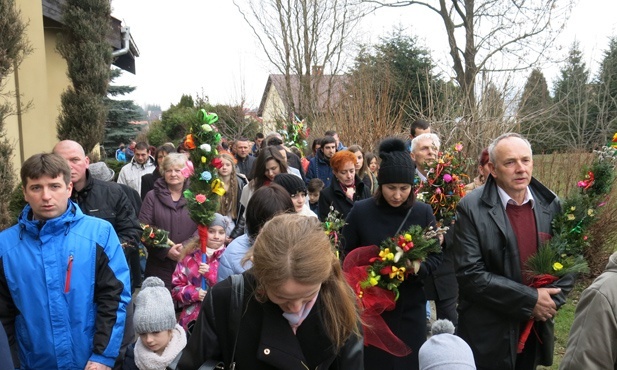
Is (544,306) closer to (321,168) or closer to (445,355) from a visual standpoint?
(445,355)

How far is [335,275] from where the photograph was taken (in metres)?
2.51

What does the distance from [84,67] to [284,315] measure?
10.5 meters

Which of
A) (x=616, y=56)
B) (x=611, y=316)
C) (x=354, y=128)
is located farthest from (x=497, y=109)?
(x=616, y=56)

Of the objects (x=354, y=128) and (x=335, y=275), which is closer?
(x=335, y=275)

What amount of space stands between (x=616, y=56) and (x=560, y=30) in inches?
123

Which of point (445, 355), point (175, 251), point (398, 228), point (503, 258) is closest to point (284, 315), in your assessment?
point (445, 355)

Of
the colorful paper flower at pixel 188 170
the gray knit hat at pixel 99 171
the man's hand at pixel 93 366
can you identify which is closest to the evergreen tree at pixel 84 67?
the gray knit hat at pixel 99 171

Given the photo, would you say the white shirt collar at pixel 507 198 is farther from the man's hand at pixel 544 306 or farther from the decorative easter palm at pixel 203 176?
the decorative easter palm at pixel 203 176

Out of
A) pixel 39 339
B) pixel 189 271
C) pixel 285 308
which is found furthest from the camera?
pixel 189 271

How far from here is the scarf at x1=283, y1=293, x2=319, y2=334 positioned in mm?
2355

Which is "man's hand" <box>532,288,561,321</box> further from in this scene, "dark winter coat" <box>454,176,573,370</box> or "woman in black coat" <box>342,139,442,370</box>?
"woman in black coat" <box>342,139,442,370</box>

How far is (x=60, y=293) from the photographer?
351cm

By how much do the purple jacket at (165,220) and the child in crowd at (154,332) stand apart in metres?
1.91

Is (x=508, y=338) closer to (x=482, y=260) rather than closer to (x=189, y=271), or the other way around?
(x=482, y=260)
